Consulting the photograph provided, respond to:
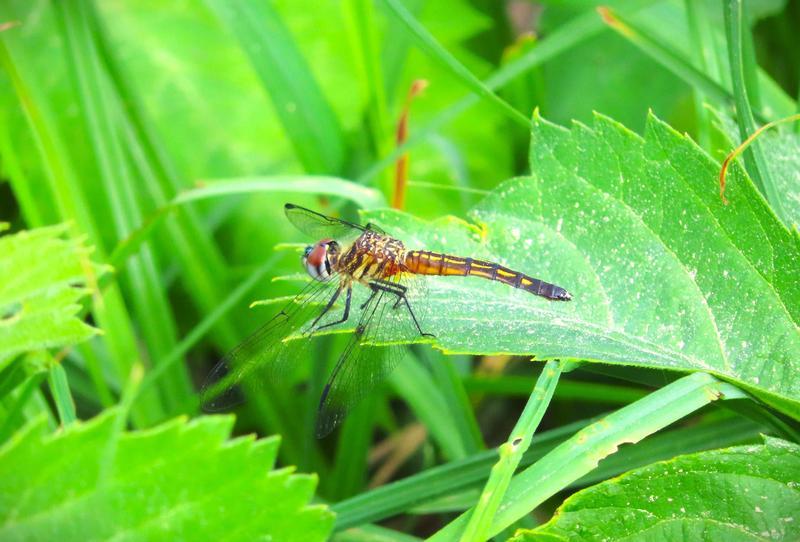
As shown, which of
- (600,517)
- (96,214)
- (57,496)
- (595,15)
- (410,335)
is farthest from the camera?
(96,214)

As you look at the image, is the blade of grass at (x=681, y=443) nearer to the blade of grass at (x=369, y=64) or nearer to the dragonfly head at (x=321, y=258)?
the dragonfly head at (x=321, y=258)

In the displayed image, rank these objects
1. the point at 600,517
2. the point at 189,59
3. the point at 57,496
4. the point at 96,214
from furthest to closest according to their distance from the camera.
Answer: the point at 189,59 → the point at 96,214 → the point at 600,517 → the point at 57,496

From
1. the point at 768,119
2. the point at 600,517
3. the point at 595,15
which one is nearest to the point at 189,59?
the point at 595,15

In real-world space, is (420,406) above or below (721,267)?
below

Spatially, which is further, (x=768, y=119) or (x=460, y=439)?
(x=460, y=439)

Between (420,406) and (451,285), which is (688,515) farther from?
(420,406)

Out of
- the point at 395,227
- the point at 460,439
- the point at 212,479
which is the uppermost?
the point at 395,227

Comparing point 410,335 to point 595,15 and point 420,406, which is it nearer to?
point 420,406

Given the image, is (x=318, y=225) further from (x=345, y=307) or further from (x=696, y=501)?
(x=696, y=501)
